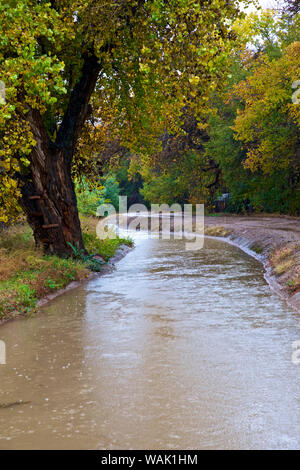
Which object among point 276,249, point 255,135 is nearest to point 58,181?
point 276,249

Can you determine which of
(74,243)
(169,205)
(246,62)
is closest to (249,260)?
(74,243)

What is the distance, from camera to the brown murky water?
552 centimetres

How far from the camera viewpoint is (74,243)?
16.7 metres

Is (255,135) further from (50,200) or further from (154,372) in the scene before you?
(154,372)

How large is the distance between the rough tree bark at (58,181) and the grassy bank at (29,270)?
576 mm

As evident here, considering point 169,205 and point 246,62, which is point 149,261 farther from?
point 169,205

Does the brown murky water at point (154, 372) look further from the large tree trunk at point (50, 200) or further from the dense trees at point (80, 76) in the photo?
the dense trees at point (80, 76)

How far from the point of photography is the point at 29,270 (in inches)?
550

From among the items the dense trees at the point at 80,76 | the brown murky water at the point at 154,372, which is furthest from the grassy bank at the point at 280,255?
the dense trees at the point at 80,76

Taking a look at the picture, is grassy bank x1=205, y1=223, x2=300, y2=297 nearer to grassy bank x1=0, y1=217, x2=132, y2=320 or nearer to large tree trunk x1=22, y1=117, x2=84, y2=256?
grassy bank x1=0, y1=217, x2=132, y2=320

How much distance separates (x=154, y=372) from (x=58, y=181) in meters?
9.49

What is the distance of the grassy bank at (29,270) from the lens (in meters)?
11.6

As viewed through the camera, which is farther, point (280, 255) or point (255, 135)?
point (255, 135)

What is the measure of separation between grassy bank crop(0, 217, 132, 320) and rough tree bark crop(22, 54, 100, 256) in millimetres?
576
